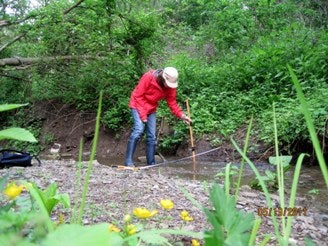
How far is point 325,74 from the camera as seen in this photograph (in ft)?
29.5

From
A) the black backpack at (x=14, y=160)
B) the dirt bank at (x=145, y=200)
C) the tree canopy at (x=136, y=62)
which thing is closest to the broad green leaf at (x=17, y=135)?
the dirt bank at (x=145, y=200)

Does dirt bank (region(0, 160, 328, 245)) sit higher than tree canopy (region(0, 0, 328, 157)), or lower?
lower

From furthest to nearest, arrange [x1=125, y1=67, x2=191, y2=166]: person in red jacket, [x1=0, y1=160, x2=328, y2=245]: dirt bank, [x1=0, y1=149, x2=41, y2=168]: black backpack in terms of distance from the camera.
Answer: [x1=125, y1=67, x2=191, y2=166]: person in red jacket < [x1=0, y1=149, x2=41, y2=168]: black backpack < [x1=0, y1=160, x2=328, y2=245]: dirt bank

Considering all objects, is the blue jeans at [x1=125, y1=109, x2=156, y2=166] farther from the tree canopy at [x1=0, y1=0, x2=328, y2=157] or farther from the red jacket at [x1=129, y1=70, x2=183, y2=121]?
Result: the tree canopy at [x1=0, y1=0, x2=328, y2=157]

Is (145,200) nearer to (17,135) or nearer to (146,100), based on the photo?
(17,135)

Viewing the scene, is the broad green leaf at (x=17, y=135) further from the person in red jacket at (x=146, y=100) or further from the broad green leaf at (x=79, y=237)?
the person in red jacket at (x=146, y=100)

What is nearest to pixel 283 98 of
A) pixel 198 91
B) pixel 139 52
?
pixel 198 91

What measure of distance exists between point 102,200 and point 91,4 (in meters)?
7.07

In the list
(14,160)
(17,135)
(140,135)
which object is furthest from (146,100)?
(17,135)

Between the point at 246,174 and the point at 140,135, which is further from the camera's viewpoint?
the point at 140,135
